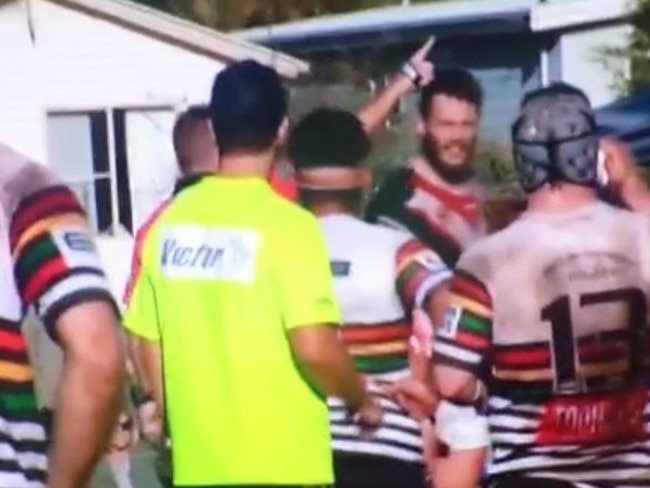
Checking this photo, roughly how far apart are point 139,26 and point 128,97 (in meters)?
0.77

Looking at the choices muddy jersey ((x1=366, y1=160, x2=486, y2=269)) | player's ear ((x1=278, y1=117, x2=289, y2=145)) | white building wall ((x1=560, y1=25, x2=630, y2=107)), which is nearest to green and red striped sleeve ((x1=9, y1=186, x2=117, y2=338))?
player's ear ((x1=278, y1=117, x2=289, y2=145))

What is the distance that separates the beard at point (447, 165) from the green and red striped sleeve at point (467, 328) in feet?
6.41

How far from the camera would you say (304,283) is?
589cm

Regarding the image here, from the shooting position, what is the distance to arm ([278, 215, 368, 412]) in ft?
19.3

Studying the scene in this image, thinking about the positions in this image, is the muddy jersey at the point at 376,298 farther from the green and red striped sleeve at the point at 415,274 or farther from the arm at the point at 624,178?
the arm at the point at 624,178

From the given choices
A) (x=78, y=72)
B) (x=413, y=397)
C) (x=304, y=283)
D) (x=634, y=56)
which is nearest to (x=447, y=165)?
(x=413, y=397)

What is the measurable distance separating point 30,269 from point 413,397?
2761 mm

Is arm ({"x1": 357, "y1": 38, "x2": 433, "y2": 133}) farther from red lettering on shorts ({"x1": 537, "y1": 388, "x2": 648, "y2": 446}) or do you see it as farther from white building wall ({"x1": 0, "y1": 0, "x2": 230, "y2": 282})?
white building wall ({"x1": 0, "y1": 0, "x2": 230, "y2": 282})

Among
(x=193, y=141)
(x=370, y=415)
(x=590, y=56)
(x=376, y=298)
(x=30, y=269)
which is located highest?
(x=30, y=269)

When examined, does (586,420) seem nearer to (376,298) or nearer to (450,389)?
(450,389)

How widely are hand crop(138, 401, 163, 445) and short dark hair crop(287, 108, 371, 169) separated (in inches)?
33.9

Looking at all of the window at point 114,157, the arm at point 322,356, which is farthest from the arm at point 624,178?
the window at point 114,157

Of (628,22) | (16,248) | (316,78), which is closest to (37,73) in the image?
(316,78)

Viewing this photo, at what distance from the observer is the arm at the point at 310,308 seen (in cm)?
589
